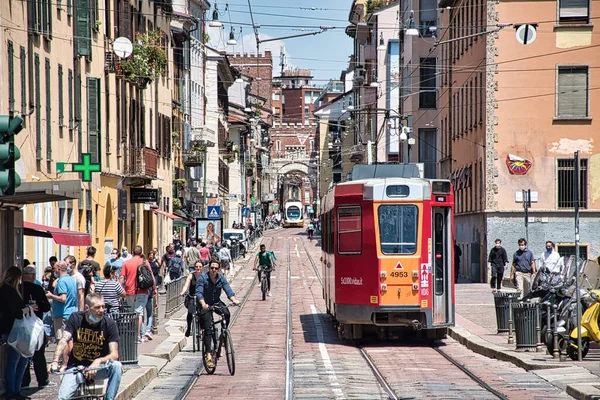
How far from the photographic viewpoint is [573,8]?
1608 inches

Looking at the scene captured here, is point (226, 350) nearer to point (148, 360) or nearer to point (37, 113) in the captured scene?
point (148, 360)

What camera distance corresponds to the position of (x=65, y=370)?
37.9ft

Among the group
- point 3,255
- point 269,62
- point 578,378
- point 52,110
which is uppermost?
point 269,62

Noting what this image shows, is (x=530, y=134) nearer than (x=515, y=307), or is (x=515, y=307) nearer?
(x=515, y=307)

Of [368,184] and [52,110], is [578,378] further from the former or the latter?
[52,110]

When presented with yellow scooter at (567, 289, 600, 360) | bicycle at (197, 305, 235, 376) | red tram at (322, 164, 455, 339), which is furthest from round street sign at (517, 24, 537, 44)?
bicycle at (197, 305, 235, 376)

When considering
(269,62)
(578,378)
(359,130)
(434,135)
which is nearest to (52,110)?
(578,378)

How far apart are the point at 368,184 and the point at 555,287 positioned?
4.44m

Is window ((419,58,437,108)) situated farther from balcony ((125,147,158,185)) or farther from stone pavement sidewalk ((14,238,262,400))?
stone pavement sidewalk ((14,238,262,400))

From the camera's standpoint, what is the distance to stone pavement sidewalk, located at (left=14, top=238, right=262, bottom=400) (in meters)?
15.4

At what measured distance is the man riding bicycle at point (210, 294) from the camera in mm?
18469

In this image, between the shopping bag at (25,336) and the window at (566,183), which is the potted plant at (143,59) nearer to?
the window at (566,183)

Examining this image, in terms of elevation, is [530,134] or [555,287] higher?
[530,134]

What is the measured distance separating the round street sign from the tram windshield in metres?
104
